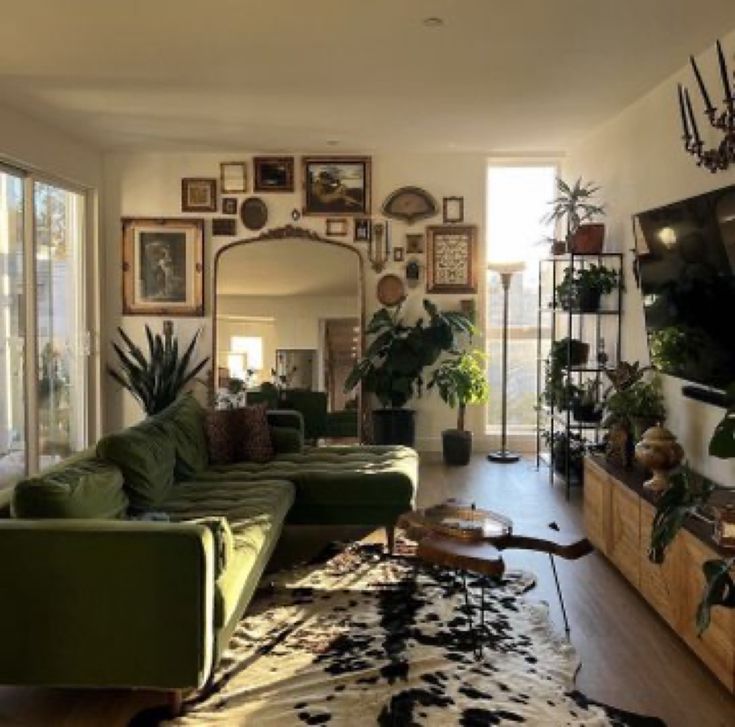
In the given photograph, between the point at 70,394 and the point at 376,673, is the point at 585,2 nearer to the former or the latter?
the point at 376,673

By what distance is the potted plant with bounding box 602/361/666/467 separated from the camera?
4.25 m

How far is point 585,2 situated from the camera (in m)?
3.16

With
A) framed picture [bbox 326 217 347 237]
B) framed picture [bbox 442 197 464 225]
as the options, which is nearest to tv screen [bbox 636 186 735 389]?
framed picture [bbox 442 197 464 225]

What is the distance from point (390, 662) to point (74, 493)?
128cm

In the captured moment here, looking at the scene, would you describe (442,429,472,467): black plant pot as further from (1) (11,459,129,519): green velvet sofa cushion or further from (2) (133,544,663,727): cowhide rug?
(1) (11,459,129,519): green velvet sofa cushion

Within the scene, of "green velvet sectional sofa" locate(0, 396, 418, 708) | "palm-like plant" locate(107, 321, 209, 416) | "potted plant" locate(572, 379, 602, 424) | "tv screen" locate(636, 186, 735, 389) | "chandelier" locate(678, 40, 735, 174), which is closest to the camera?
"green velvet sectional sofa" locate(0, 396, 418, 708)

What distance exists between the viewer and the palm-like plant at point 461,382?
6379mm

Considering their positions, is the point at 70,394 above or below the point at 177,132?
below

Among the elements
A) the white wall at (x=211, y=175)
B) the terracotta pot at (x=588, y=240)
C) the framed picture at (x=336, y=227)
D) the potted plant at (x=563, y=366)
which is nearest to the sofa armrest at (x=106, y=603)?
the potted plant at (x=563, y=366)

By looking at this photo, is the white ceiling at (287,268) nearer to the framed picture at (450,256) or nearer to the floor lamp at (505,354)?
the framed picture at (450,256)

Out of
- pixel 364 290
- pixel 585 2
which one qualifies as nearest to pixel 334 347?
pixel 364 290

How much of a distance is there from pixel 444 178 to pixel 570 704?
4.93m

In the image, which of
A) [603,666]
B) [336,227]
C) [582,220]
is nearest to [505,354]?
[582,220]

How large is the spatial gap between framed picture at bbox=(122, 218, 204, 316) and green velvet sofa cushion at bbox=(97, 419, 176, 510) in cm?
326
